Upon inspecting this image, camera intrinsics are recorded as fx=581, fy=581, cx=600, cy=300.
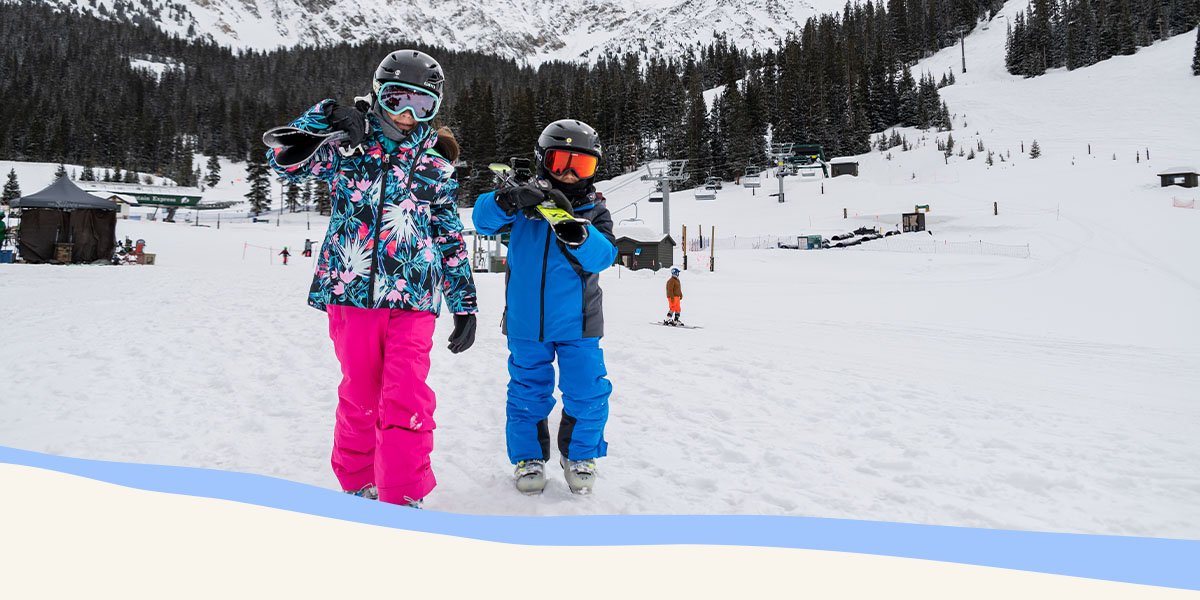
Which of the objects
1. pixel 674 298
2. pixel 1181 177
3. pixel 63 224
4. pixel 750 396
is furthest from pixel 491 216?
pixel 1181 177

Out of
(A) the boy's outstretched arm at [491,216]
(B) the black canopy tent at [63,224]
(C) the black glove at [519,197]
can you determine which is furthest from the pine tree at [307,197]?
(C) the black glove at [519,197]

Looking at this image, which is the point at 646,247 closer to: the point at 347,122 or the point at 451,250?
the point at 451,250

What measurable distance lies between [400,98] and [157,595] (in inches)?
76.3

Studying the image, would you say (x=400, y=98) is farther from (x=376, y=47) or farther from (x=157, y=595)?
(x=376, y=47)

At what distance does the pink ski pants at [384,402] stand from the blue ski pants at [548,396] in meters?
0.53

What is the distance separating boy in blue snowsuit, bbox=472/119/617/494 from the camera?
2783 mm

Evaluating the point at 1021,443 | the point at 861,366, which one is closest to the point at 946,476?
the point at 1021,443

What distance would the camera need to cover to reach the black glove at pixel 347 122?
2308 millimetres

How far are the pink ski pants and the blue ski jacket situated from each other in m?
0.51

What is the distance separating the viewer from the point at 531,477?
2756mm

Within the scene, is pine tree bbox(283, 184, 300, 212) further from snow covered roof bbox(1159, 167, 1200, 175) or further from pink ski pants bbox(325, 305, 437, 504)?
snow covered roof bbox(1159, 167, 1200, 175)

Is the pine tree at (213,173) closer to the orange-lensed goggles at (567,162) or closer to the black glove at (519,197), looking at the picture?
the orange-lensed goggles at (567,162)

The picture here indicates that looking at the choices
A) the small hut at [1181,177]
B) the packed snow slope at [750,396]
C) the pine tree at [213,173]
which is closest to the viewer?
the packed snow slope at [750,396]

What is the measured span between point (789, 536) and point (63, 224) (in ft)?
87.6
